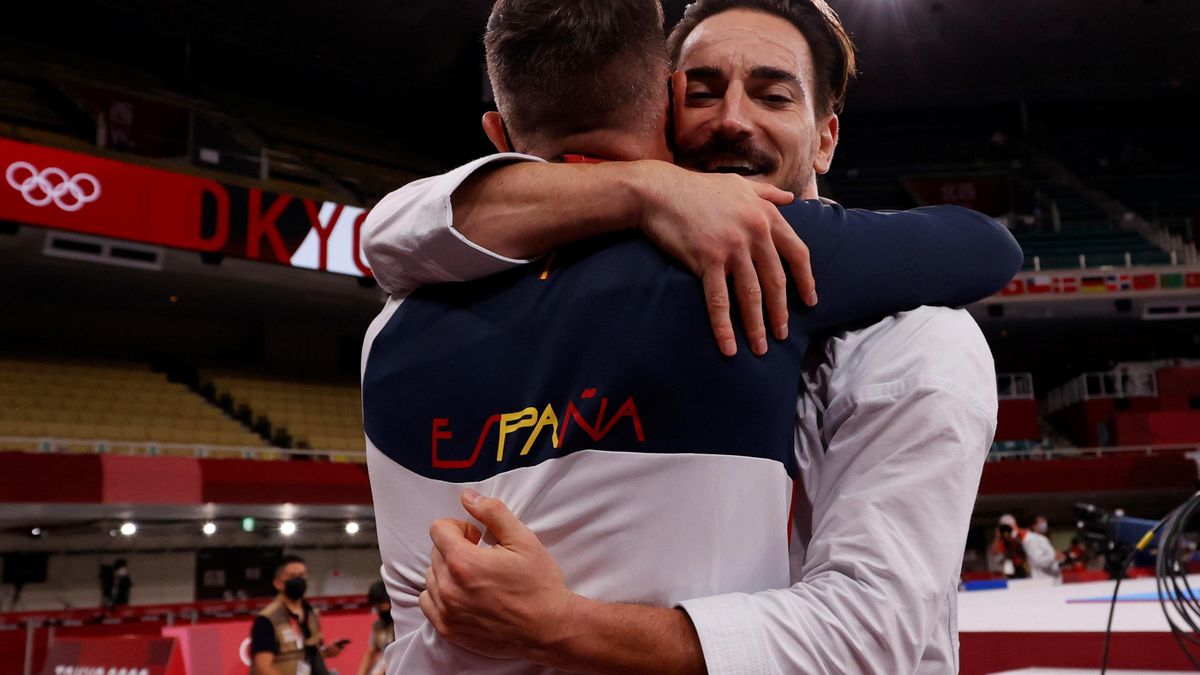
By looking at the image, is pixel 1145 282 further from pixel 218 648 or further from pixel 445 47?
pixel 218 648

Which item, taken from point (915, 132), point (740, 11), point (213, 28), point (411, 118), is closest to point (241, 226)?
point (213, 28)

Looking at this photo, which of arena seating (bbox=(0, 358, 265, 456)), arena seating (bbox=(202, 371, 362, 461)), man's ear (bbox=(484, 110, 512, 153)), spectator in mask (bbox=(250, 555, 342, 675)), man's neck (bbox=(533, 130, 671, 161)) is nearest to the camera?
man's neck (bbox=(533, 130, 671, 161))

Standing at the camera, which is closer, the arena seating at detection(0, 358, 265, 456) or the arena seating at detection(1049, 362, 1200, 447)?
the arena seating at detection(0, 358, 265, 456)

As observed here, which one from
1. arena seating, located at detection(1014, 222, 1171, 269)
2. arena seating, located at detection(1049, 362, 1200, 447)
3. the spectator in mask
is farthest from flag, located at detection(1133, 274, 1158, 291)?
the spectator in mask

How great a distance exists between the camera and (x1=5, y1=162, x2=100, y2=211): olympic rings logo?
1074cm

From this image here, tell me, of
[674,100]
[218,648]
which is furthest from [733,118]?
[218,648]

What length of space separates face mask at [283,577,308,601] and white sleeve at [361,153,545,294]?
17.8 feet

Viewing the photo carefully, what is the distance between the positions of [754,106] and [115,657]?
279 inches

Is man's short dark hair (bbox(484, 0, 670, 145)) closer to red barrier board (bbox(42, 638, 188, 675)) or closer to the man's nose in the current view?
the man's nose

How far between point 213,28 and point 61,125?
9.99 ft

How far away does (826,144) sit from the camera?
5.53ft

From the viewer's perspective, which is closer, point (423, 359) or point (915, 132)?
point (423, 359)

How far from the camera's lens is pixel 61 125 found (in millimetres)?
13539

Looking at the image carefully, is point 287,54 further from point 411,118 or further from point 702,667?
point 702,667
